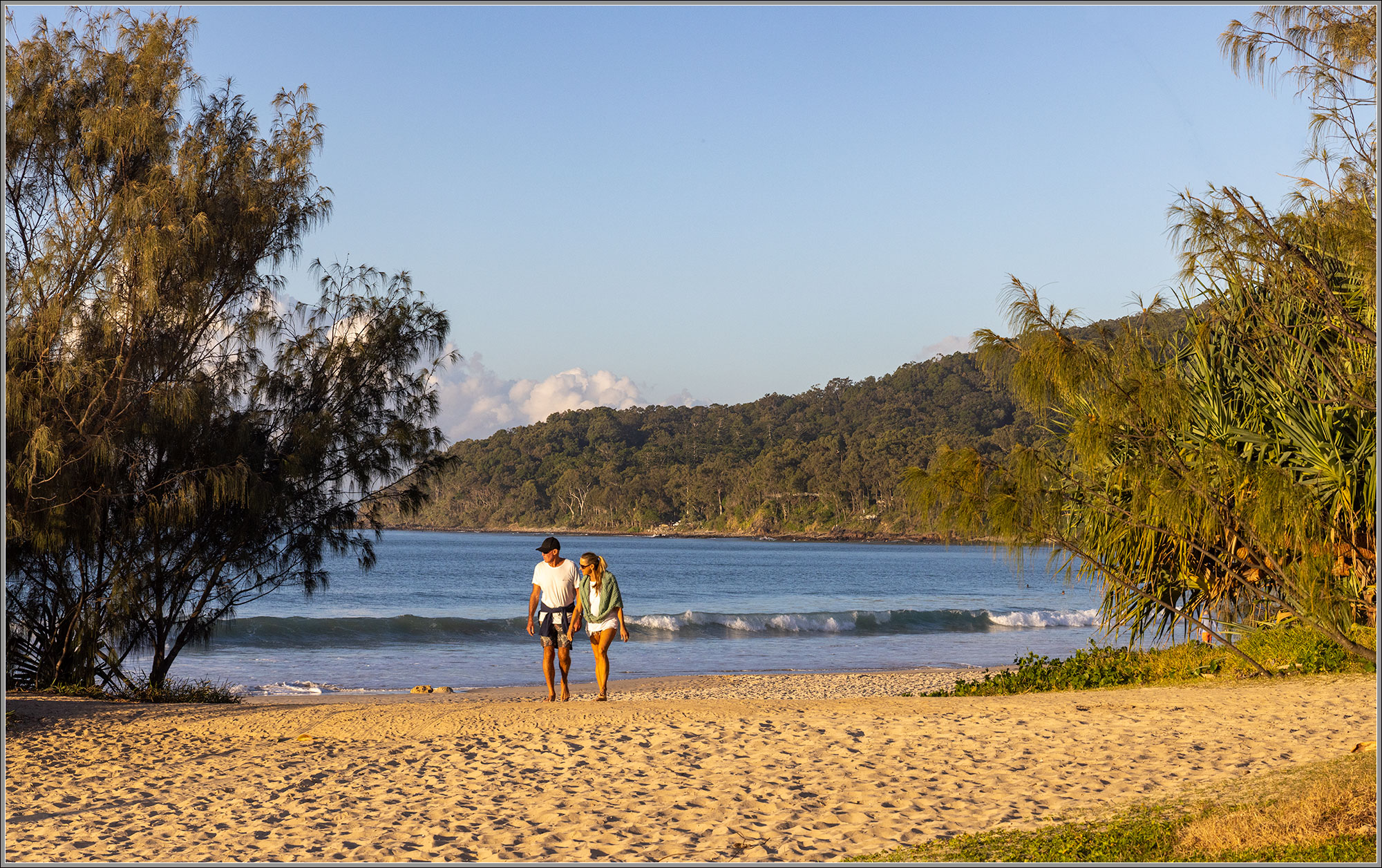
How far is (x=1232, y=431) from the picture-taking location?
9859 millimetres

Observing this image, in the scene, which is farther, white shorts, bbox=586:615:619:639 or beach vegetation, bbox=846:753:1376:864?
white shorts, bbox=586:615:619:639

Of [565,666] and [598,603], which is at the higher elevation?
[598,603]

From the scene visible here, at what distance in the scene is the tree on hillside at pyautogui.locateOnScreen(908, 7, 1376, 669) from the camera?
20.7 ft

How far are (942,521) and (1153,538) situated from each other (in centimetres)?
358

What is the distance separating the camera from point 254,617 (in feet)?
91.7

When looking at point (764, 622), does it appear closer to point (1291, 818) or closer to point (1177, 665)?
point (1177, 665)

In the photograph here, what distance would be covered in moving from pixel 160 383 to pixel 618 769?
5928 millimetres

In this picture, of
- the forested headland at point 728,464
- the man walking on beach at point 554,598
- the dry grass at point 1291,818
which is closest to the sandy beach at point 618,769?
the man walking on beach at point 554,598

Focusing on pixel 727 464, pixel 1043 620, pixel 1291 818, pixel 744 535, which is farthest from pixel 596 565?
pixel 727 464

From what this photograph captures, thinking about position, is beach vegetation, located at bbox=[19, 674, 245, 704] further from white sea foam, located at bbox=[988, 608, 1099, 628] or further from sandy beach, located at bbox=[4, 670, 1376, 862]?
white sea foam, located at bbox=[988, 608, 1099, 628]

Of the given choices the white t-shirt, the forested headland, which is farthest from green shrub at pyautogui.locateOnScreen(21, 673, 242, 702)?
the forested headland

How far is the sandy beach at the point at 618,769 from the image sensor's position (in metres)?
5.59

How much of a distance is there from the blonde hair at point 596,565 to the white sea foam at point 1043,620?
2456 cm

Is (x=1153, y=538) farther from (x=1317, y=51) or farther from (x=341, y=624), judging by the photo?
(x=341, y=624)
